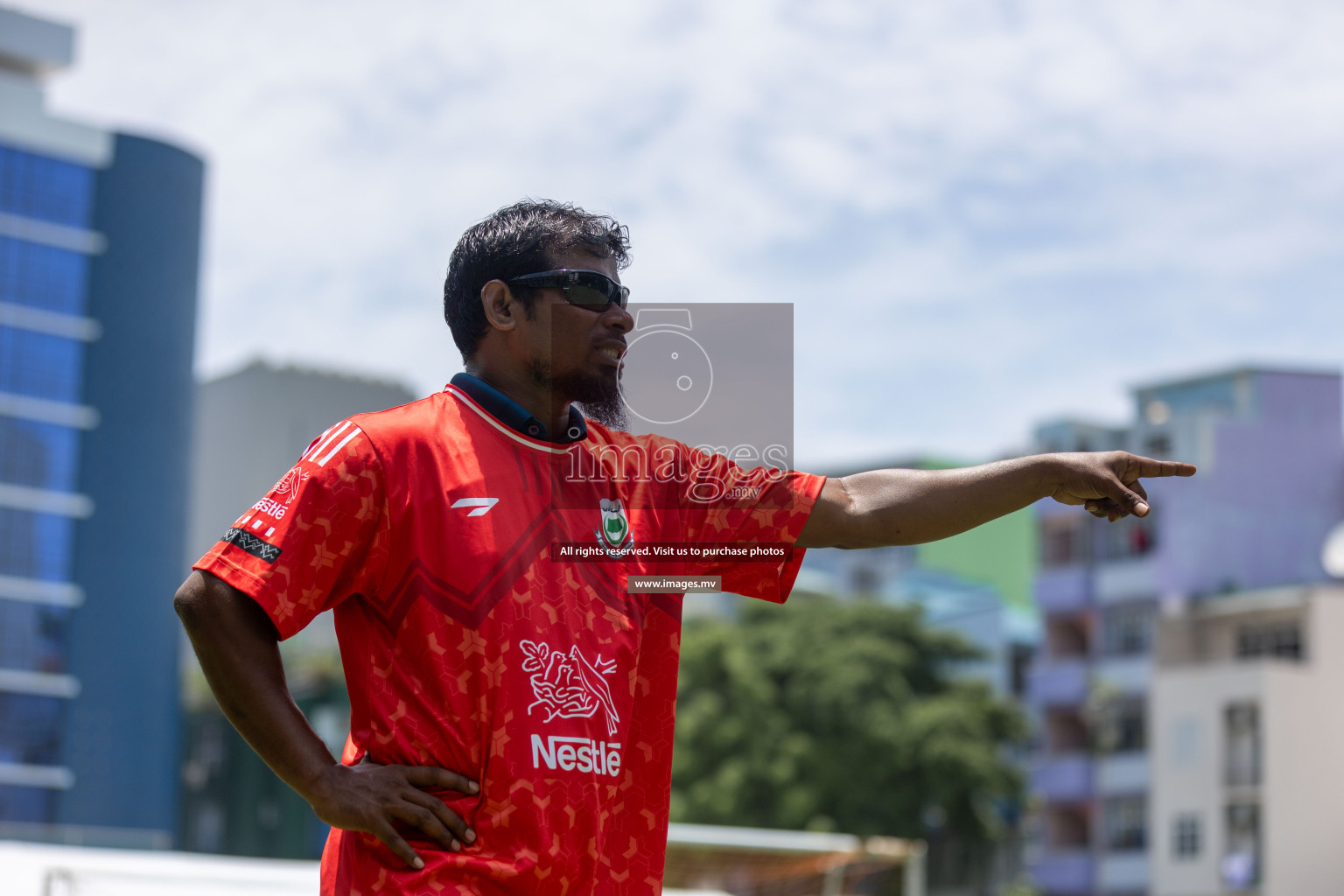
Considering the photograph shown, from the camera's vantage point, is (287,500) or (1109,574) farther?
(1109,574)

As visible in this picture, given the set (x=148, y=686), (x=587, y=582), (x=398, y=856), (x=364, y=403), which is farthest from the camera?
(x=364, y=403)

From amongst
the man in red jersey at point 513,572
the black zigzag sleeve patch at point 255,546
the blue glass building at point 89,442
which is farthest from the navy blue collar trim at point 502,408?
the blue glass building at point 89,442

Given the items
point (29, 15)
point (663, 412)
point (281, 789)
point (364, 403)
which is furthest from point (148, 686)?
point (663, 412)

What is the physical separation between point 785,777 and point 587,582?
3004 cm

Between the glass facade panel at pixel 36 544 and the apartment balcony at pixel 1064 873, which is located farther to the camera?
the apartment balcony at pixel 1064 873

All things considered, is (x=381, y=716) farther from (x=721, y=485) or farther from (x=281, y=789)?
(x=281, y=789)

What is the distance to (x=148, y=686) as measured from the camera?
40.4 m

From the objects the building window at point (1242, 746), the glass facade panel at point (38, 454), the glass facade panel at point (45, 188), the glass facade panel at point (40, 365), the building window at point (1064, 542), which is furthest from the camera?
the building window at point (1064, 542)

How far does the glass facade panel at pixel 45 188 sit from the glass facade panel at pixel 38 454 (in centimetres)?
510

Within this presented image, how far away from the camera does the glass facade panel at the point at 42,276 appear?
40188 mm

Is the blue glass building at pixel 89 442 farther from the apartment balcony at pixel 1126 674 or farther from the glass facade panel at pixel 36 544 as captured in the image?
the apartment balcony at pixel 1126 674

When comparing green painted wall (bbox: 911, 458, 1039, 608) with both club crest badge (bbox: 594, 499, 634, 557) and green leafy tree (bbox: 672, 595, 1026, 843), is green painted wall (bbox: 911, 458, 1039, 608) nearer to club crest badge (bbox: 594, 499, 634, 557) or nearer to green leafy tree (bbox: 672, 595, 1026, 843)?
green leafy tree (bbox: 672, 595, 1026, 843)

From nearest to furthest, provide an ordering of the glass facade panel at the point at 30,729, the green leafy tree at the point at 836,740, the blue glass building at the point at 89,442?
the green leafy tree at the point at 836,740 → the glass facade panel at the point at 30,729 → the blue glass building at the point at 89,442

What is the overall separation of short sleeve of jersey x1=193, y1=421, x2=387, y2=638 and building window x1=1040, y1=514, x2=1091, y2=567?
1698 inches
